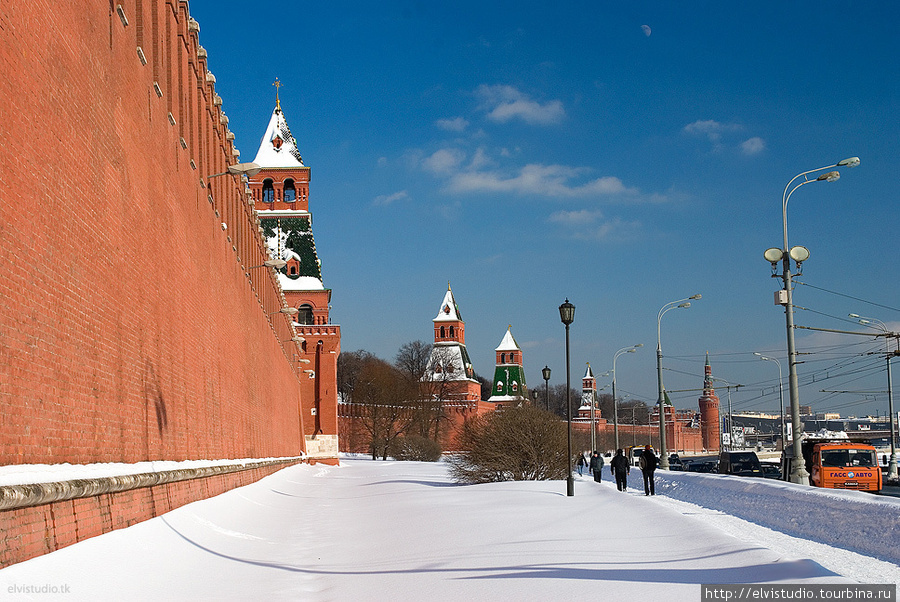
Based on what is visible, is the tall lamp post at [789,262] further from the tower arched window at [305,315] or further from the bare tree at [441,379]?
the bare tree at [441,379]

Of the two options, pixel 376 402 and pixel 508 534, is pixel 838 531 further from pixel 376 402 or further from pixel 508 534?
pixel 376 402

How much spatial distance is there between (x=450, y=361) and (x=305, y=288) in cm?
4152

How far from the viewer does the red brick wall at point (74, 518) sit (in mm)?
7434

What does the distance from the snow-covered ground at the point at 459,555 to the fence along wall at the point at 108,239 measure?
1.32 meters

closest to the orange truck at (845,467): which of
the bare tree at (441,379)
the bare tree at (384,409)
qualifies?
the bare tree at (384,409)

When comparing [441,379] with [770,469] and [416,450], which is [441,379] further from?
[770,469]

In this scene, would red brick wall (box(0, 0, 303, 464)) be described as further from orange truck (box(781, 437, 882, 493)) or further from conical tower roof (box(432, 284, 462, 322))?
conical tower roof (box(432, 284, 462, 322))

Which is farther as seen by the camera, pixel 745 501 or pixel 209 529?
pixel 745 501

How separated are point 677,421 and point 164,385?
149231mm

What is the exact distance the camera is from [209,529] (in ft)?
43.9

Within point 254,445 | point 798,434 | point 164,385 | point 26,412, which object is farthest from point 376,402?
point 26,412

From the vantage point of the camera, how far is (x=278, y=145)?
74312 mm

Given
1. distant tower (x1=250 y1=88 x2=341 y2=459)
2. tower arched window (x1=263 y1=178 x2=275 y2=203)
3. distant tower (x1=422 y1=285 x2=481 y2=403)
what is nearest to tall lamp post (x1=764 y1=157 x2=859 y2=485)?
distant tower (x1=250 y1=88 x2=341 y2=459)

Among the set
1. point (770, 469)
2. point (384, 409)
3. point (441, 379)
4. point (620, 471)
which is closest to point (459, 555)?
point (620, 471)
